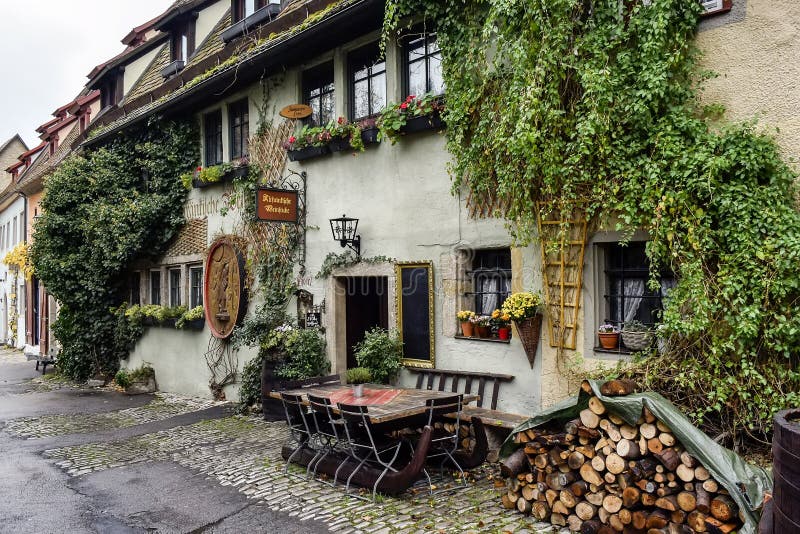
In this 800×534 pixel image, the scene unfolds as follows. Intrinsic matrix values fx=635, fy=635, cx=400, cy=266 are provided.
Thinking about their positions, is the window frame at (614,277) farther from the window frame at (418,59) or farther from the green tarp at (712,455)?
the window frame at (418,59)

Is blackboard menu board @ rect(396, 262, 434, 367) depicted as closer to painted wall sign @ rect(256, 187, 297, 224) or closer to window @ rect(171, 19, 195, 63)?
painted wall sign @ rect(256, 187, 297, 224)

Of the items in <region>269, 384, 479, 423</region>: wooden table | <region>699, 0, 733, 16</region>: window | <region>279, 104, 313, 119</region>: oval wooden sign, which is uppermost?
<region>279, 104, 313, 119</region>: oval wooden sign

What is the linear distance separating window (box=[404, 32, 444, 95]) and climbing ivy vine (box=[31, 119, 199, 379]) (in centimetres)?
612

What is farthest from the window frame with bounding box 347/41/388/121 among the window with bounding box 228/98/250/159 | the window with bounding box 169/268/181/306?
the window with bounding box 169/268/181/306

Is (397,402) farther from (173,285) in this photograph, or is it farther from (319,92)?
(173,285)

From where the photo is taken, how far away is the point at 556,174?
6.29 metres

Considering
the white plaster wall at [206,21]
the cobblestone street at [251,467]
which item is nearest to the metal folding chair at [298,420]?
the cobblestone street at [251,467]

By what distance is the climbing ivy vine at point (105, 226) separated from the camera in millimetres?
13320

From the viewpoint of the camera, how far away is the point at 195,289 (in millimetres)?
13188

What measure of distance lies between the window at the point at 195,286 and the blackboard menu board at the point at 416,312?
234 inches

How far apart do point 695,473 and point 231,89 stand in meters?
10.2

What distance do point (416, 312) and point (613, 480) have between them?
12.7 ft

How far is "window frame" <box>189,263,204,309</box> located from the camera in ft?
42.5

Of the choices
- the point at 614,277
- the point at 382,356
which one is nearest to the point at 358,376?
the point at 382,356
